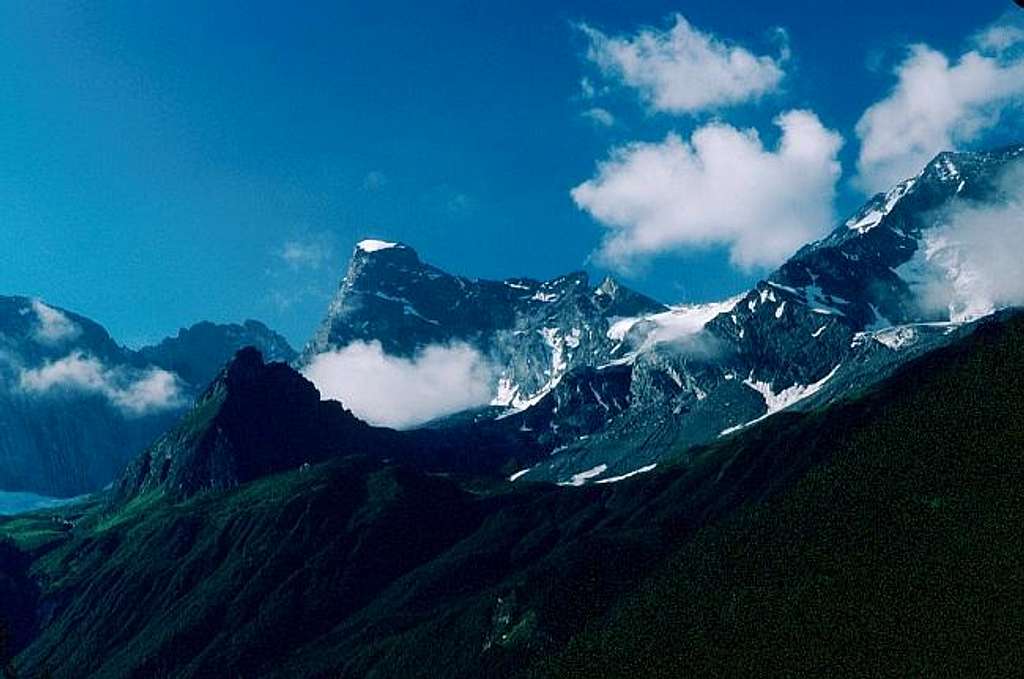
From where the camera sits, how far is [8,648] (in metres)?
108

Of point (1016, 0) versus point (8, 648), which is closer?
point (1016, 0)

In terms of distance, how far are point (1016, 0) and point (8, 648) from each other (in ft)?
352

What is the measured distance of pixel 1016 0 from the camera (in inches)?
1831
